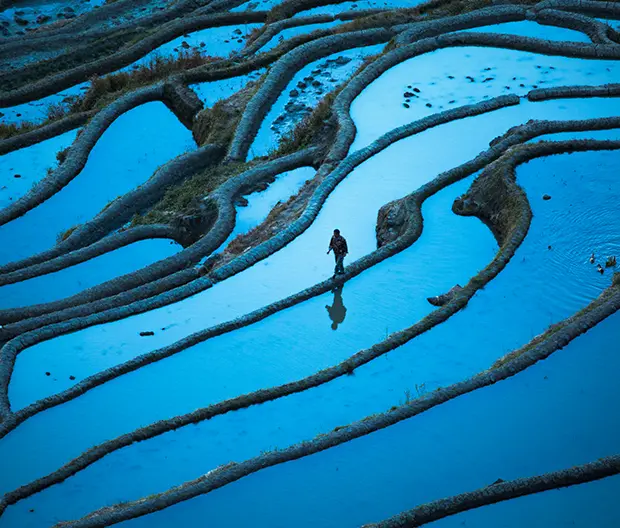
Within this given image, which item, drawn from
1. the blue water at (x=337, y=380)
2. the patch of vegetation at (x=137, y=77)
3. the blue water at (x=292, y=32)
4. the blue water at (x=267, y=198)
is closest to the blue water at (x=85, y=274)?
the blue water at (x=267, y=198)

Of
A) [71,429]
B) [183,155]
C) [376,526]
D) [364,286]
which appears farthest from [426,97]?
[376,526]

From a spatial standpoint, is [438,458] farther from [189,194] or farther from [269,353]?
[189,194]

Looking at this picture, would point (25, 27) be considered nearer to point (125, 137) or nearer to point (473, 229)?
point (125, 137)

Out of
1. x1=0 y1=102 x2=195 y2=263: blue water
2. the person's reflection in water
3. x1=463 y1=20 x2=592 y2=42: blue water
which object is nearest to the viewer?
the person's reflection in water

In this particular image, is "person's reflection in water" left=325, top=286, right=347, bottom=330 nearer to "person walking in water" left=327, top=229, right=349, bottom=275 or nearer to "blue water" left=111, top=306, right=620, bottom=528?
"person walking in water" left=327, top=229, right=349, bottom=275

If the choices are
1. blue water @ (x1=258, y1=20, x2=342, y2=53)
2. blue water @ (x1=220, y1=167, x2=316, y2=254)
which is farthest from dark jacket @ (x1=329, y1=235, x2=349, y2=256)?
blue water @ (x1=258, y1=20, x2=342, y2=53)

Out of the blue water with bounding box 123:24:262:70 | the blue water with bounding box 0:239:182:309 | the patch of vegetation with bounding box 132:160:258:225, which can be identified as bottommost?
the blue water with bounding box 0:239:182:309
